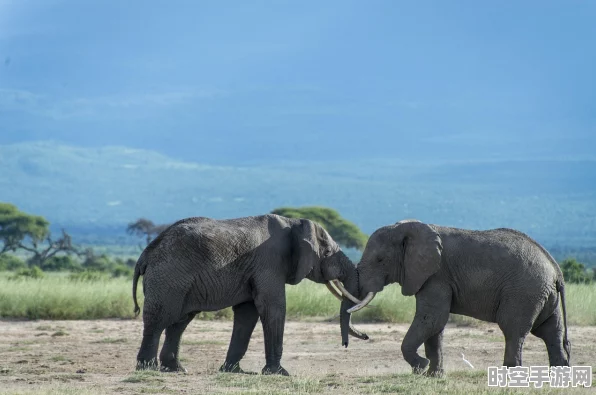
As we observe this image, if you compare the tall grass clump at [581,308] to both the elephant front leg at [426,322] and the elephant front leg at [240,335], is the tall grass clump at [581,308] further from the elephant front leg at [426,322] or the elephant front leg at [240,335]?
the elephant front leg at [240,335]

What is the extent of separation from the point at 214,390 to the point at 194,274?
82.2 inches

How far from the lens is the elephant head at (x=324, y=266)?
14812 mm

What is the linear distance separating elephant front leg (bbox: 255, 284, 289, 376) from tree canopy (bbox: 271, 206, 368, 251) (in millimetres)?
33915

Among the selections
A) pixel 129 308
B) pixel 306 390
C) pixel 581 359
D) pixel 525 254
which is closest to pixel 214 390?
pixel 306 390

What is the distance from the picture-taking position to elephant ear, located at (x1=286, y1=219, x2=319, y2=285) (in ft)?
48.6

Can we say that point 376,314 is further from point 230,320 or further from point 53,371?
point 53,371

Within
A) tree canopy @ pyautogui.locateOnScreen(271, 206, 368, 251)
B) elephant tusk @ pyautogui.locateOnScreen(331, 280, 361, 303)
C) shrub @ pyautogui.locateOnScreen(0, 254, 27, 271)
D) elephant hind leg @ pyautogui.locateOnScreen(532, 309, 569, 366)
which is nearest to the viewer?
elephant hind leg @ pyautogui.locateOnScreen(532, 309, 569, 366)

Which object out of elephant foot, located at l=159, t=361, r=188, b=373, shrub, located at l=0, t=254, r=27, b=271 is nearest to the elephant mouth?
elephant foot, located at l=159, t=361, r=188, b=373

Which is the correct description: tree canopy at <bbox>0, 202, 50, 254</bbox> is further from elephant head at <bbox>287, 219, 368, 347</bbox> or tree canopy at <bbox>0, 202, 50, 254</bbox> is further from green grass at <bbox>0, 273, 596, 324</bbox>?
elephant head at <bbox>287, 219, 368, 347</bbox>

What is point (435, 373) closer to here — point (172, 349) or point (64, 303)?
point (172, 349)

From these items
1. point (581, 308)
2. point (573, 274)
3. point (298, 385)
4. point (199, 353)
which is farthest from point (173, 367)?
point (573, 274)

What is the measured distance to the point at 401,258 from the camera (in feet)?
46.4

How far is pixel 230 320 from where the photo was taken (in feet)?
71.6

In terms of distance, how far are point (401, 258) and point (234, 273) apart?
6.71ft
